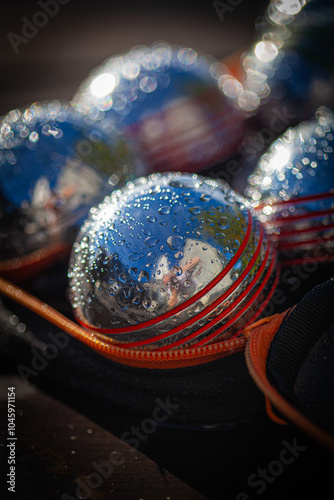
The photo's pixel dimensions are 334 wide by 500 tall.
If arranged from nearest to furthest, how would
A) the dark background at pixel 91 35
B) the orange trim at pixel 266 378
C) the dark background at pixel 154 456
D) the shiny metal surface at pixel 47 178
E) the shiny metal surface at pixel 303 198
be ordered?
the orange trim at pixel 266 378 → the dark background at pixel 154 456 → the shiny metal surface at pixel 303 198 → the shiny metal surface at pixel 47 178 → the dark background at pixel 91 35

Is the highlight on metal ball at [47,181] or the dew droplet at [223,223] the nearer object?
the dew droplet at [223,223]

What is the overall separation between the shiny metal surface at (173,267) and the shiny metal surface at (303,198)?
14cm

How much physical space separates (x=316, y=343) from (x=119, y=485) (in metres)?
0.39

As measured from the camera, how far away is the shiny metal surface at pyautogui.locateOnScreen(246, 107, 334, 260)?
87cm

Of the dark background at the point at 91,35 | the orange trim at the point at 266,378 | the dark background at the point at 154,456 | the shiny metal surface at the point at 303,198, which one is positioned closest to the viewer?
the orange trim at the point at 266,378

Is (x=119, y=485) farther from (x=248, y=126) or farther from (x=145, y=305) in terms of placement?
(x=248, y=126)

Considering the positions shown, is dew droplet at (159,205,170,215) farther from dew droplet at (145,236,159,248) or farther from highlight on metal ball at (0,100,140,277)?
highlight on metal ball at (0,100,140,277)

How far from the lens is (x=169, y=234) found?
27.2 inches

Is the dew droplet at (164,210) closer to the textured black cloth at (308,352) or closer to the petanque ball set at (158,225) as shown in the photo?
the petanque ball set at (158,225)

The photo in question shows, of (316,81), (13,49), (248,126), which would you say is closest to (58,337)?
(248,126)

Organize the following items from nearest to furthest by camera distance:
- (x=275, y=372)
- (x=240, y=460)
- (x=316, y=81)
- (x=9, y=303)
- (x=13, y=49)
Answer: (x=275, y=372)
(x=240, y=460)
(x=9, y=303)
(x=316, y=81)
(x=13, y=49)

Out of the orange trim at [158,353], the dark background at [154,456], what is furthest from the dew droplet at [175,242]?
the dark background at [154,456]

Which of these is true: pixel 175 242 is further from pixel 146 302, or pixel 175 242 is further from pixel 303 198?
pixel 303 198

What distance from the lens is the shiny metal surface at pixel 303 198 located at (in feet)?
2.87
